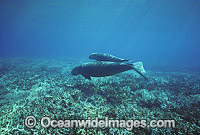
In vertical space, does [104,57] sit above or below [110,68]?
above

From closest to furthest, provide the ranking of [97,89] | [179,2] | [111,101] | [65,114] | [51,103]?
[65,114]
[51,103]
[111,101]
[97,89]
[179,2]

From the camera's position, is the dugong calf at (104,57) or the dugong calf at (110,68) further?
the dugong calf at (104,57)

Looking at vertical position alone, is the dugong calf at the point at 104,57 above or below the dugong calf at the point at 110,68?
above

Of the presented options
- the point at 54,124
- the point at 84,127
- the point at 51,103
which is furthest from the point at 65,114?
the point at 51,103

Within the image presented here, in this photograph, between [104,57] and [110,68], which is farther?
[104,57]

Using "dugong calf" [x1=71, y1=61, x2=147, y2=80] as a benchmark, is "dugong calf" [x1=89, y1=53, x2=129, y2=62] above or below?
above

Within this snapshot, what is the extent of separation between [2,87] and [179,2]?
39.8 metres

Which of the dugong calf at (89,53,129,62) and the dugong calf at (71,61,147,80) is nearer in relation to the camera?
the dugong calf at (71,61,147,80)

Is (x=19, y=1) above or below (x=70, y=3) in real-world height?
below

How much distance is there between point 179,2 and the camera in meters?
27.3

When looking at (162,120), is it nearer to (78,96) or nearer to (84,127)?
(84,127)

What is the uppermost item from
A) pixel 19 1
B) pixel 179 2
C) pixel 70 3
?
pixel 70 3

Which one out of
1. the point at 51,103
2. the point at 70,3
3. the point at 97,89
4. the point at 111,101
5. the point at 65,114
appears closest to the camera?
the point at 65,114

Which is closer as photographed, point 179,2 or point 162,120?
point 162,120
